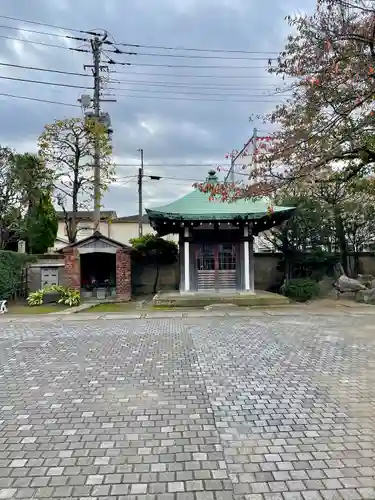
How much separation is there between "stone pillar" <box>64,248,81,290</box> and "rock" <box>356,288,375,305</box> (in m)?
10.1

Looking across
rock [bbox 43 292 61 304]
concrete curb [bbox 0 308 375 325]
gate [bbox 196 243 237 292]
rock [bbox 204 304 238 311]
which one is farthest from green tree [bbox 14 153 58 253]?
rock [bbox 204 304 238 311]

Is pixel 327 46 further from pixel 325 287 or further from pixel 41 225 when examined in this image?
pixel 41 225

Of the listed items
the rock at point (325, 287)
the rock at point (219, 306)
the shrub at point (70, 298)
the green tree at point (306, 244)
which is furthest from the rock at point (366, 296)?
the shrub at point (70, 298)

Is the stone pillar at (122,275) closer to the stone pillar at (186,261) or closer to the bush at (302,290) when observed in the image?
the stone pillar at (186,261)

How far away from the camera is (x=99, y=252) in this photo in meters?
14.5

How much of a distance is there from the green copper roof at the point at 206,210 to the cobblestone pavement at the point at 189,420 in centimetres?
701

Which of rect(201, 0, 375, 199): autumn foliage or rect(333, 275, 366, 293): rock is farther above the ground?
rect(201, 0, 375, 199): autumn foliage

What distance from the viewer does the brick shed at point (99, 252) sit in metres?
14.0

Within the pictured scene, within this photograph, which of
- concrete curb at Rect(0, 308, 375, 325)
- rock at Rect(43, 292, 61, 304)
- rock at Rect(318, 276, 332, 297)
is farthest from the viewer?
rock at Rect(318, 276, 332, 297)

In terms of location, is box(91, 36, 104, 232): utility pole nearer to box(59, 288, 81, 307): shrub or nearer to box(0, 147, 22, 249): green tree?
box(59, 288, 81, 307): shrub

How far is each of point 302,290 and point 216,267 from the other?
328 cm

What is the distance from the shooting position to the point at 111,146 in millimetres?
16062

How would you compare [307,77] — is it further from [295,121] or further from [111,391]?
[111,391]

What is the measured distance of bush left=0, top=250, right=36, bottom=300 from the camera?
13141 millimetres
